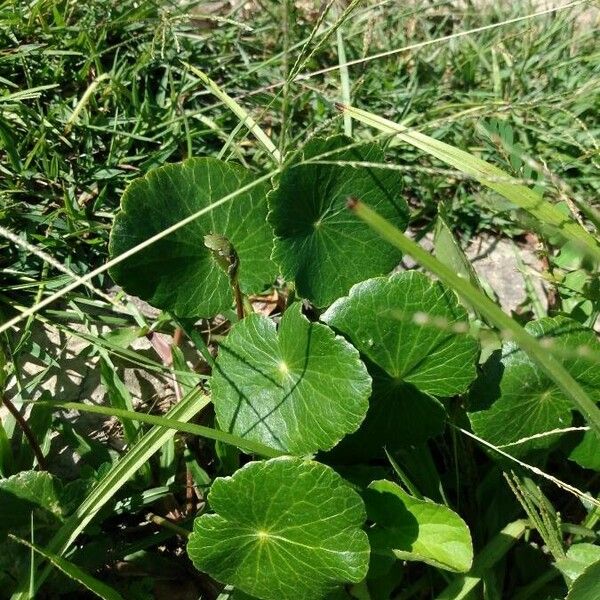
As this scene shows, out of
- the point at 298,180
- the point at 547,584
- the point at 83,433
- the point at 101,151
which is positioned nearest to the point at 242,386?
the point at 298,180

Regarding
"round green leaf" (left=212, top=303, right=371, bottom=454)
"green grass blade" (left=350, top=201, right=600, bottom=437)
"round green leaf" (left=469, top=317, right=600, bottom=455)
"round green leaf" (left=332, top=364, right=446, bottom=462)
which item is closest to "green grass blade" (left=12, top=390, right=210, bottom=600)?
"round green leaf" (left=212, top=303, right=371, bottom=454)

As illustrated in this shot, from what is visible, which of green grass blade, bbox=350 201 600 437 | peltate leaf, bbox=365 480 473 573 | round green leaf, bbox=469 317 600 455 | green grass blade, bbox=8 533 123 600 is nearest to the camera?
green grass blade, bbox=350 201 600 437

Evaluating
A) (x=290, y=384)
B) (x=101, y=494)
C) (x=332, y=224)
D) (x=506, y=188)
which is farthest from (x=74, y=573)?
(x=506, y=188)

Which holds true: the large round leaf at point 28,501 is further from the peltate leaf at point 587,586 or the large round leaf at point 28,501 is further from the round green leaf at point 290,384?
the peltate leaf at point 587,586

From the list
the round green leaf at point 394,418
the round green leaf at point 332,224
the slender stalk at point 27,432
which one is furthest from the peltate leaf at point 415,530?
the slender stalk at point 27,432

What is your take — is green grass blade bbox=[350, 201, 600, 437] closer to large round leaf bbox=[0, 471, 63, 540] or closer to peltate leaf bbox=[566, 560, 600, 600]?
peltate leaf bbox=[566, 560, 600, 600]

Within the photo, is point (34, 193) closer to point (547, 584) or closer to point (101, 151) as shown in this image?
point (101, 151)
